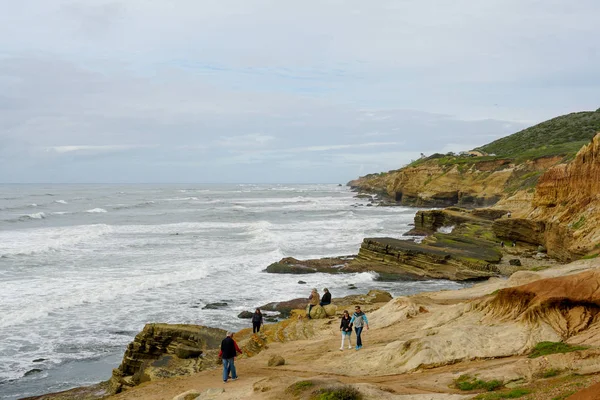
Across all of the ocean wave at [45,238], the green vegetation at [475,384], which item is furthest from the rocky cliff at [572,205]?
the ocean wave at [45,238]

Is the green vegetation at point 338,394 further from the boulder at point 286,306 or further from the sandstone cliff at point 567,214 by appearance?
the sandstone cliff at point 567,214

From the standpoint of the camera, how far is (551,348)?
12.2 meters

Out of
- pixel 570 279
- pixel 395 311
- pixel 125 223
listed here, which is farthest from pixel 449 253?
pixel 125 223

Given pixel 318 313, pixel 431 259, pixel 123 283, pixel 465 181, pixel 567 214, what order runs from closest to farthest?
pixel 318 313 < pixel 123 283 < pixel 567 214 < pixel 431 259 < pixel 465 181

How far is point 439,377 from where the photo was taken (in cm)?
1187

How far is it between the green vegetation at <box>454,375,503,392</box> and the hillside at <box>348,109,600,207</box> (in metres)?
38.9

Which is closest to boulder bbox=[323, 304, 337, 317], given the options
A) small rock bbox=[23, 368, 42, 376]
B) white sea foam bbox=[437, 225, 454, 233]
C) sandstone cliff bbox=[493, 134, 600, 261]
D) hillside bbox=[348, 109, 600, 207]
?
small rock bbox=[23, 368, 42, 376]

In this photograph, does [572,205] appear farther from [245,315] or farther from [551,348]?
[551,348]

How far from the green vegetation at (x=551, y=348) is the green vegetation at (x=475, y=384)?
201 centimetres

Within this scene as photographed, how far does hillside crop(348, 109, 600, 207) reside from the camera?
65.8 meters

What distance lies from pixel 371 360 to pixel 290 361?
2.92 meters

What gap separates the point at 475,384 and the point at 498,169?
213 feet

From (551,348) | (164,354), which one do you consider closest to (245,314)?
(164,354)

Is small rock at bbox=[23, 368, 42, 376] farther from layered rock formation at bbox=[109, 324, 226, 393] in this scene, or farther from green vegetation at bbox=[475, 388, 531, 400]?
green vegetation at bbox=[475, 388, 531, 400]
